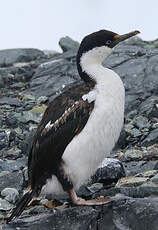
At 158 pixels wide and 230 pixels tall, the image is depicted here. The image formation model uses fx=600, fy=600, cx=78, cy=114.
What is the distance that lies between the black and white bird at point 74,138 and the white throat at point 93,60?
7.8 inches

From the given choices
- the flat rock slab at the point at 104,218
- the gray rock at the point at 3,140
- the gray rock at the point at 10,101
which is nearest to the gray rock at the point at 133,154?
the gray rock at the point at 3,140

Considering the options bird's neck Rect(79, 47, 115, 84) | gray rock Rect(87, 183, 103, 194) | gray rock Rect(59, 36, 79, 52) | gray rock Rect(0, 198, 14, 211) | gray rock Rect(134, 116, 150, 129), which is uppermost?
bird's neck Rect(79, 47, 115, 84)

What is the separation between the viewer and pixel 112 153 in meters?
11.8

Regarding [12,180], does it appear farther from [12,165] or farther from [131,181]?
[131,181]

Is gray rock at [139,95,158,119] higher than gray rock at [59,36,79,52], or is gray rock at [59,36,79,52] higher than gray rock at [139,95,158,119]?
gray rock at [139,95,158,119]

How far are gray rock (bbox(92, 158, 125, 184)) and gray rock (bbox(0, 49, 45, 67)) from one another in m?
13.4

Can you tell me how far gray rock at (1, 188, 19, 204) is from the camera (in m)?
9.55

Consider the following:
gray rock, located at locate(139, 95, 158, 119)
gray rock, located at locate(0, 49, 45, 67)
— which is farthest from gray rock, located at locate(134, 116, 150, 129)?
gray rock, located at locate(0, 49, 45, 67)

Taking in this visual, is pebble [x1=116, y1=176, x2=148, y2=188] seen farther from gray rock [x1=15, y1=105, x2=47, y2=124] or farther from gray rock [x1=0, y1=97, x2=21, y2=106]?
gray rock [x1=0, y1=97, x2=21, y2=106]

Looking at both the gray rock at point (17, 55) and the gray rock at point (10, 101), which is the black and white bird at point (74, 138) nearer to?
the gray rock at point (10, 101)

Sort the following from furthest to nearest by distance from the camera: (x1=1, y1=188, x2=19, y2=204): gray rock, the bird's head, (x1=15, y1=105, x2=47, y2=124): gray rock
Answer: (x1=15, y1=105, x2=47, y2=124): gray rock < (x1=1, y1=188, x2=19, y2=204): gray rock < the bird's head

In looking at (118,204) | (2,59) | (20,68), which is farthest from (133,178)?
(2,59)

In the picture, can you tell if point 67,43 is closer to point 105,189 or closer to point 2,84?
point 2,84

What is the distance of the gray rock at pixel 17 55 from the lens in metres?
22.3
